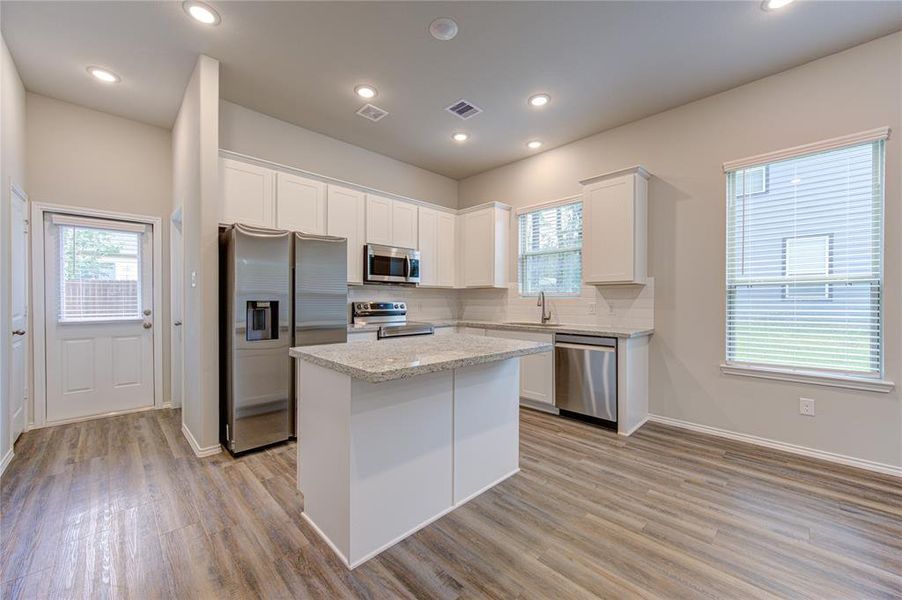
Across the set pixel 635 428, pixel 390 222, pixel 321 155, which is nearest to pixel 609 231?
pixel 635 428

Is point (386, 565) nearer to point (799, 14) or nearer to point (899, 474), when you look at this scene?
point (899, 474)

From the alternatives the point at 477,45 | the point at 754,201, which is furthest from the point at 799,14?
the point at 477,45

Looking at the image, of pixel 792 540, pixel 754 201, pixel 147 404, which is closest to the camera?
pixel 792 540

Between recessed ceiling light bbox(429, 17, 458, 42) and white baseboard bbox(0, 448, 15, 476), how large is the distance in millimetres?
4134

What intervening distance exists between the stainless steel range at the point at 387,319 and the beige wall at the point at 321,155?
4.99ft

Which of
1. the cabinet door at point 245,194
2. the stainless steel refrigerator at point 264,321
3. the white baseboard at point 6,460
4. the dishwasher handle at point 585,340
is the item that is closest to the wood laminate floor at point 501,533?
the white baseboard at point 6,460

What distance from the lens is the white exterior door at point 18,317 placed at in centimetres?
281

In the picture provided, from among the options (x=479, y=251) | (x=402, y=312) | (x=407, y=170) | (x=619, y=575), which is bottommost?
(x=619, y=575)

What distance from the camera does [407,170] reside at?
16.6 ft

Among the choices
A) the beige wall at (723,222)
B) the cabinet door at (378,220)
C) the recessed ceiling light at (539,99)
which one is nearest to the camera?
the beige wall at (723,222)

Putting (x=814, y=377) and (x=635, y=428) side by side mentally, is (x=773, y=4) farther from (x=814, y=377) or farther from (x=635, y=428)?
(x=635, y=428)

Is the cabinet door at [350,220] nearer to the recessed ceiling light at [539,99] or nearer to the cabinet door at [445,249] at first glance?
the cabinet door at [445,249]

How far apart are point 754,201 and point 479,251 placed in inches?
112

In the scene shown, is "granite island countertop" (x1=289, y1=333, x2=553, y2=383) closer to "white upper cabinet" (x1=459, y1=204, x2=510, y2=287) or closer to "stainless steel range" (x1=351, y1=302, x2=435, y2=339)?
"stainless steel range" (x1=351, y1=302, x2=435, y2=339)
